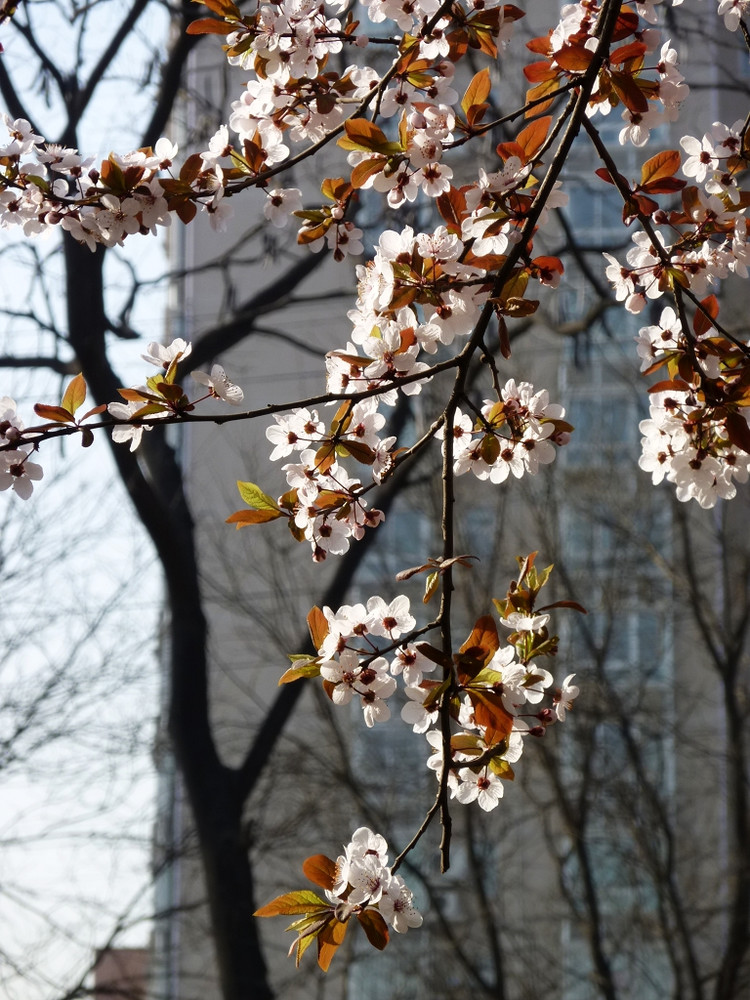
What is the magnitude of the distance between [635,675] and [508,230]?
677 cm

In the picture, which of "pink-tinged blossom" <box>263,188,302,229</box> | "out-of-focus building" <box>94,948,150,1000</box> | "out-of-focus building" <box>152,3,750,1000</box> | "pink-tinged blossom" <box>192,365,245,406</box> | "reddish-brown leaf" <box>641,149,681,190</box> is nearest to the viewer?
"pink-tinged blossom" <box>192,365,245,406</box>

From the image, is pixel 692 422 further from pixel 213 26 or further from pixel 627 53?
pixel 213 26

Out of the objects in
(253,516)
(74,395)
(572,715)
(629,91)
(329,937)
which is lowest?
(329,937)

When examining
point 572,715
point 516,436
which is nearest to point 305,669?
point 516,436

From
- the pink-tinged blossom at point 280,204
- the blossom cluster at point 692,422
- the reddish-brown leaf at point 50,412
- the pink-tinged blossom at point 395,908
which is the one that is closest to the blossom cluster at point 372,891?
the pink-tinged blossom at point 395,908

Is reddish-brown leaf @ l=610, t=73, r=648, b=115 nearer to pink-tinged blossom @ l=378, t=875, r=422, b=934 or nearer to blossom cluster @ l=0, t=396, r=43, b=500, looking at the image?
blossom cluster @ l=0, t=396, r=43, b=500

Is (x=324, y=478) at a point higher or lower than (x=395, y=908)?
higher

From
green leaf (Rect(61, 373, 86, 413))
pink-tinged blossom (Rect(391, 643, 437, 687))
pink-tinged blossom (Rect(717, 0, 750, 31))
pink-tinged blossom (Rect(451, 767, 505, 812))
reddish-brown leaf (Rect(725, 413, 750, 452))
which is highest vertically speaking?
pink-tinged blossom (Rect(717, 0, 750, 31))

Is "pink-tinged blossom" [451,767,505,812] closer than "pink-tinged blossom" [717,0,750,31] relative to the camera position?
Yes

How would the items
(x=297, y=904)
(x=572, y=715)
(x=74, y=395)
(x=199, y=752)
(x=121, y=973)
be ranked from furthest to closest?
(x=572, y=715)
(x=121, y=973)
(x=199, y=752)
(x=74, y=395)
(x=297, y=904)

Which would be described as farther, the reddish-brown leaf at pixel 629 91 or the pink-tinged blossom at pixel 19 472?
the reddish-brown leaf at pixel 629 91

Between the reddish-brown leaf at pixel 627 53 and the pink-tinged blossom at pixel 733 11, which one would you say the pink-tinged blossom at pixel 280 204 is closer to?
the reddish-brown leaf at pixel 627 53

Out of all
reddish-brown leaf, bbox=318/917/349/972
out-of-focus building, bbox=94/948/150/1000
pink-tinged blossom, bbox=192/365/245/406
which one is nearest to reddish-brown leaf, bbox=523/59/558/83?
pink-tinged blossom, bbox=192/365/245/406

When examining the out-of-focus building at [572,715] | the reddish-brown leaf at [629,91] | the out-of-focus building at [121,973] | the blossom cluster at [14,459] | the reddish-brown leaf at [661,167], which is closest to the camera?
the blossom cluster at [14,459]
